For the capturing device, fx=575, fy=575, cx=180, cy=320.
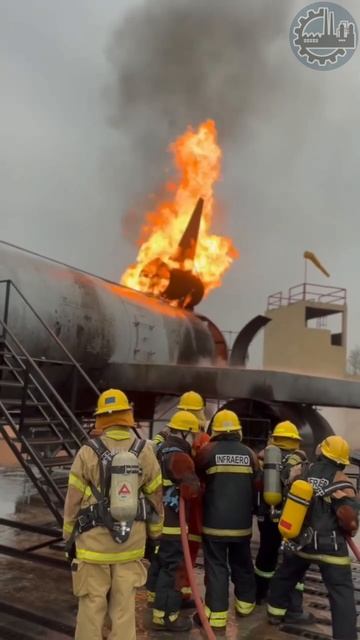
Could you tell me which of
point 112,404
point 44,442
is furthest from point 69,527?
point 44,442

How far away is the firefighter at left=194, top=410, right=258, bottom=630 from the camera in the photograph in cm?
504

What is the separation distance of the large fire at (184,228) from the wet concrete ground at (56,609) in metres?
9.69

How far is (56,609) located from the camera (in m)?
5.16

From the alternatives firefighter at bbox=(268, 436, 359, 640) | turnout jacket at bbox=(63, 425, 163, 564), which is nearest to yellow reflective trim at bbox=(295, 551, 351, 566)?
firefighter at bbox=(268, 436, 359, 640)

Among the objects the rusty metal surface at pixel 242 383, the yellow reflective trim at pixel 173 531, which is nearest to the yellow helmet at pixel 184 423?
the yellow reflective trim at pixel 173 531

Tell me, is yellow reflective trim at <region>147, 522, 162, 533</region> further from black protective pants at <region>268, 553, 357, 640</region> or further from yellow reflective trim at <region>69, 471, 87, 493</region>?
black protective pants at <region>268, 553, 357, 640</region>

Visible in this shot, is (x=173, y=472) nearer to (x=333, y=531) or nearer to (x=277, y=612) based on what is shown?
(x=333, y=531)

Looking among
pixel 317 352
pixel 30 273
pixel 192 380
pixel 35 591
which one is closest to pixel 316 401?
pixel 192 380

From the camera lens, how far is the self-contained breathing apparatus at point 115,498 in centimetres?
377

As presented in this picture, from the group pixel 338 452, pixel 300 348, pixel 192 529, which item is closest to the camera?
pixel 338 452

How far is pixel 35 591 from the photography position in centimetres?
561

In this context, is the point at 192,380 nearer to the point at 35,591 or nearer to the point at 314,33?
the point at 35,591

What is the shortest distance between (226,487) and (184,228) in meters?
13.0

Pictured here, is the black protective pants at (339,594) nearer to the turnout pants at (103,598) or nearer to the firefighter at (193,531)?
the firefighter at (193,531)
